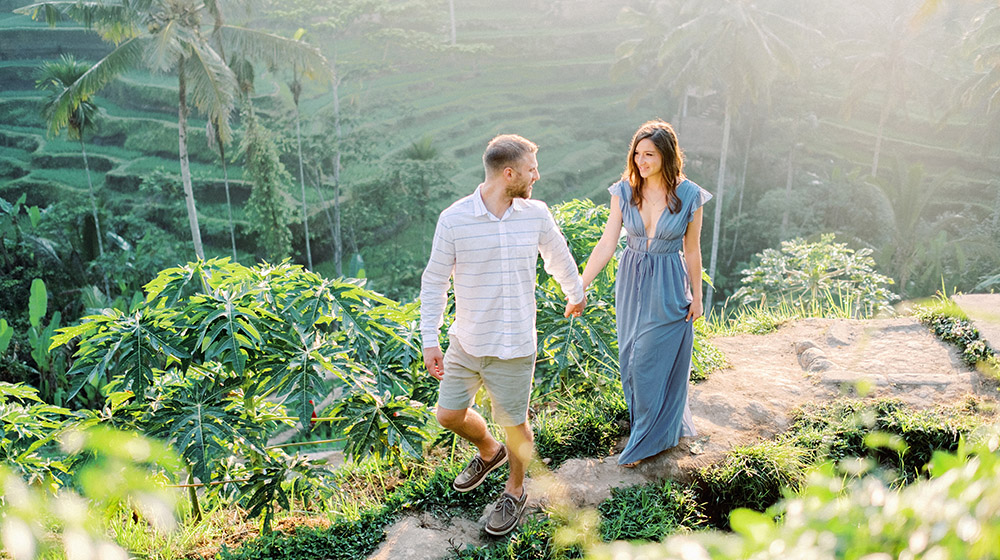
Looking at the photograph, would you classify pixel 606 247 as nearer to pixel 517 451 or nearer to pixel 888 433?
pixel 517 451

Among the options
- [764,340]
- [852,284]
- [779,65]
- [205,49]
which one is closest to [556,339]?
[764,340]

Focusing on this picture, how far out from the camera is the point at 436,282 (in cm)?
246

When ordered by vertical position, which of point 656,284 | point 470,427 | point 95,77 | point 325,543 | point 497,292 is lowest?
point 325,543

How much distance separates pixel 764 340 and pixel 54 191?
2442 centimetres

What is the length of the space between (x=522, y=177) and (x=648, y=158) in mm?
677

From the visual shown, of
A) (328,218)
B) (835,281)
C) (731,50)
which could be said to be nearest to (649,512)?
(835,281)

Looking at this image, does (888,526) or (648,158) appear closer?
(888,526)

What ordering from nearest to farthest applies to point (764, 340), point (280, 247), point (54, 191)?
point (764, 340) → point (280, 247) → point (54, 191)

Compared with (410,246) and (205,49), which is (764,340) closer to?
(205,49)

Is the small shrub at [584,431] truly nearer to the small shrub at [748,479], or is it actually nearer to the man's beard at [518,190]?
the small shrub at [748,479]

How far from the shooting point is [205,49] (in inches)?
545

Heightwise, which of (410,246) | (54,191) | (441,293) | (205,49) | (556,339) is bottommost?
(410,246)

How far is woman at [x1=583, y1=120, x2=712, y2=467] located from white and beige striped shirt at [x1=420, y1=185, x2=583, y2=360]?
21.6 inches

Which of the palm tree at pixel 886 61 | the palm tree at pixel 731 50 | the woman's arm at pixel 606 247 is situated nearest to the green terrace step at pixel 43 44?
the palm tree at pixel 731 50
